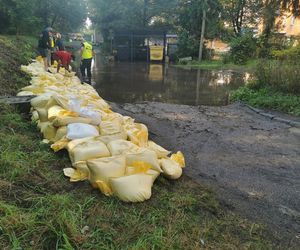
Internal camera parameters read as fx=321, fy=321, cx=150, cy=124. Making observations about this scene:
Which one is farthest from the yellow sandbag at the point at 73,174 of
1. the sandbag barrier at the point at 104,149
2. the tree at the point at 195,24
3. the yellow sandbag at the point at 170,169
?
the tree at the point at 195,24

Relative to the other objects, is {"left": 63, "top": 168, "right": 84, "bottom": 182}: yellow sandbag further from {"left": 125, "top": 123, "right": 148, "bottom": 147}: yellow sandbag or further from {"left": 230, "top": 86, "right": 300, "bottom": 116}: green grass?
{"left": 230, "top": 86, "right": 300, "bottom": 116}: green grass

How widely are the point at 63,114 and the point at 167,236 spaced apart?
2.39 meters

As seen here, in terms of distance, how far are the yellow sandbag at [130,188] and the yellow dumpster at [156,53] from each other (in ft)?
66.3

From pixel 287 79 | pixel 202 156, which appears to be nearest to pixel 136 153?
pixel 202 156

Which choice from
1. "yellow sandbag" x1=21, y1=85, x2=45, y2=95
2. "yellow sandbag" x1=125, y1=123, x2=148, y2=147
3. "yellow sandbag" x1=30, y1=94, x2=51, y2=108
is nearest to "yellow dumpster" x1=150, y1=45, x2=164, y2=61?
"yellow sandbag" x1=21, y1=85, x2=45, y2=95

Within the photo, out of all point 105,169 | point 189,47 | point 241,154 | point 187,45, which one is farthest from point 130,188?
point 187,45

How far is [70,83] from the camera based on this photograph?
758cm

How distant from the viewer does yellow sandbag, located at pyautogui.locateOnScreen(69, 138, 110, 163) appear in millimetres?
3299

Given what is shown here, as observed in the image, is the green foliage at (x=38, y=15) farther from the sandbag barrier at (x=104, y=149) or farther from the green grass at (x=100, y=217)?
the green grass at (x=100, y=217)

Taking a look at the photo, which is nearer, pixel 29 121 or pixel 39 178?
pixel 39 178

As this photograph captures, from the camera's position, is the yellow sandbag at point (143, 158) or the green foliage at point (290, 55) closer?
the yellow sandbag at point (143, 158)

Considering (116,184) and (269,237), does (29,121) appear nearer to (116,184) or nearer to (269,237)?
(116,184)

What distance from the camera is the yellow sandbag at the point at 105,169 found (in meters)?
2.97

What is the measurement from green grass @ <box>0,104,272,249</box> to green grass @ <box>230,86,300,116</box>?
4.65 metres
